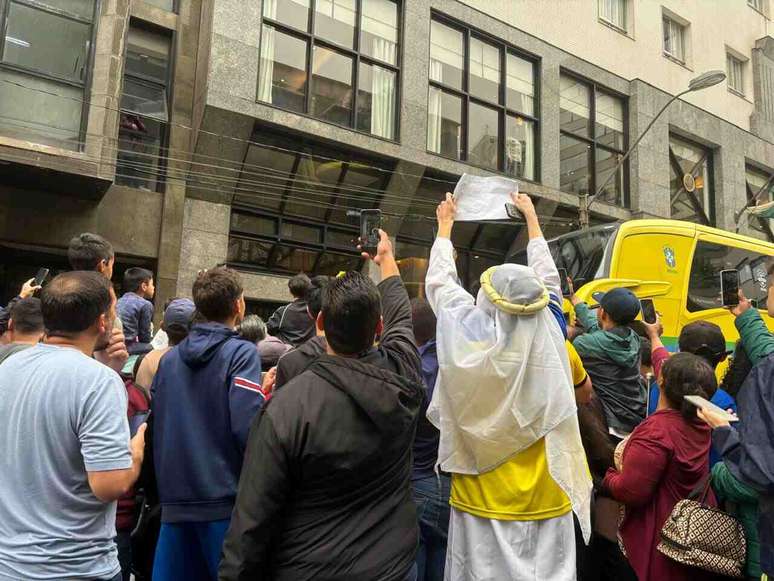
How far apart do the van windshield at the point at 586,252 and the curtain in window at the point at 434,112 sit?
7.20 meters

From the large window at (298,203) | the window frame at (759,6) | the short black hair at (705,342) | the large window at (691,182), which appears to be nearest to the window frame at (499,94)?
the large window at (298,203)

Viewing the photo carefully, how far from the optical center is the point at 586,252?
9062 mm

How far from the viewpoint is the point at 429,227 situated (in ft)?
54.2

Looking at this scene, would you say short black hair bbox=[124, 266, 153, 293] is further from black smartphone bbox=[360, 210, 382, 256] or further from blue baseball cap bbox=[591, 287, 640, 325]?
blue baseball cap bbox=[591, 287, 640, 325]

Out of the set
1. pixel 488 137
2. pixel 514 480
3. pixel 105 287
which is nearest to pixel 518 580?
pixel 514 480

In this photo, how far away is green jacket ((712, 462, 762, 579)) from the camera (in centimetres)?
270

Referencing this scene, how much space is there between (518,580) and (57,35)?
12644 millimetres

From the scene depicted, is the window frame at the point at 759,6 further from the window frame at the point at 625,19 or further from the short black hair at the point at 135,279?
the short black hair at the point at 135,279

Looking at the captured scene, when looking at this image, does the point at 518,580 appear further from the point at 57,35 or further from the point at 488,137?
the point at 488,137

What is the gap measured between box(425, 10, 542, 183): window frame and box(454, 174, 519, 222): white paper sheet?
12930 millimetres

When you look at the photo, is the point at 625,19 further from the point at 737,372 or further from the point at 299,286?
the point at 737,372

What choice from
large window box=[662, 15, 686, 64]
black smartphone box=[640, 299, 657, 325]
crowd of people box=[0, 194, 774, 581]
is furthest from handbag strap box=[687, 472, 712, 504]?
large window box=[662, 15, 686, 64]

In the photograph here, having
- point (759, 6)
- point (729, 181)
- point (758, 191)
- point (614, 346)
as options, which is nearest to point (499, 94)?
point (729, 181)

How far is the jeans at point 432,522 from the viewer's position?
339 centimetres
